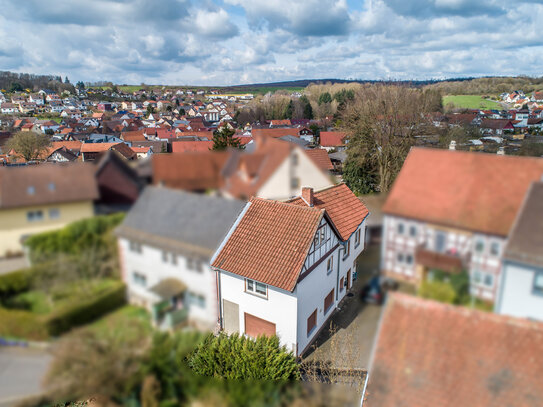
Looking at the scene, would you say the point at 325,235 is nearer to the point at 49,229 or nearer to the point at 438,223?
the point at 438,223

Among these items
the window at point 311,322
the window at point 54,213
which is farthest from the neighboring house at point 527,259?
the window at point 311,322

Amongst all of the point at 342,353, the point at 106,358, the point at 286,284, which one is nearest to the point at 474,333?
the point at 106,358

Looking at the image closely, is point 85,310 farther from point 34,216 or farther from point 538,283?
point 538,283

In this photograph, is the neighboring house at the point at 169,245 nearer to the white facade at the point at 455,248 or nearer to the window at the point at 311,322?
the white facade at the point at 455,248

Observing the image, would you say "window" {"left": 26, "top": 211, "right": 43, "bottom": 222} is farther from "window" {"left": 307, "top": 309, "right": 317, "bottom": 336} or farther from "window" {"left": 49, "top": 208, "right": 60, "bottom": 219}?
"window" {"left": 307, "top": 309, "right": 317, "bottom": 336}

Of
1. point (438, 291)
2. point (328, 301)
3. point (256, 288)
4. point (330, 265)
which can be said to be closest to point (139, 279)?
point (438, 291)

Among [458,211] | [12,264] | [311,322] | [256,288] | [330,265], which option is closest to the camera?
[458,211]
